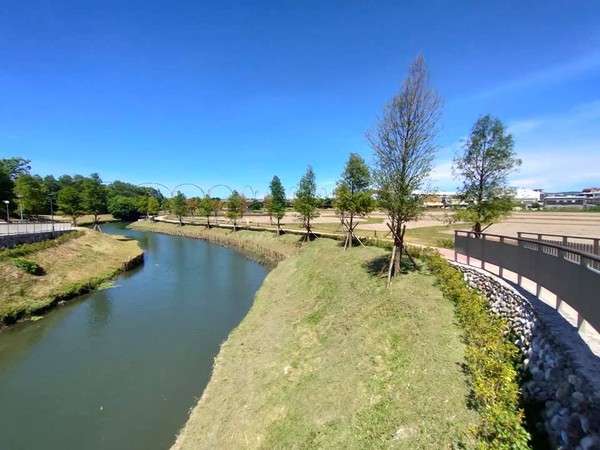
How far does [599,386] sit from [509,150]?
16.7 metres

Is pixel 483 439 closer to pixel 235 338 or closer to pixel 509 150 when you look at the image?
pixel 235 338

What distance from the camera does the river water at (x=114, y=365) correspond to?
10.7 meters

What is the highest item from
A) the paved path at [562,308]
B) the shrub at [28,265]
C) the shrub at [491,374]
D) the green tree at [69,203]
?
the green tree at [69,203]

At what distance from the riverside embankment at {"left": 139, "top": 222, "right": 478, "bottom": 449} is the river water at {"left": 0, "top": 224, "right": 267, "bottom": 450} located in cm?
169

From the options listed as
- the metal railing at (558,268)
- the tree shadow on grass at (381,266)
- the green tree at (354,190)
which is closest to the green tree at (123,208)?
the green tree at (354,190)

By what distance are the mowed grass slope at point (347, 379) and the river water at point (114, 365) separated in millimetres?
1769

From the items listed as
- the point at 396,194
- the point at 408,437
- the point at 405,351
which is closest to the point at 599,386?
the point at 408,437

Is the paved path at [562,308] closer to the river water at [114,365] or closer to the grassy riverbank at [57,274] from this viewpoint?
the river water at [114,365]

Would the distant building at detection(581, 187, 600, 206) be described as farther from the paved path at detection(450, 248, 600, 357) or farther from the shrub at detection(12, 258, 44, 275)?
the shrub at detection(12, 258, 44, 275)

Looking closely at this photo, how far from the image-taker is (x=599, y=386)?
4879 millimetres

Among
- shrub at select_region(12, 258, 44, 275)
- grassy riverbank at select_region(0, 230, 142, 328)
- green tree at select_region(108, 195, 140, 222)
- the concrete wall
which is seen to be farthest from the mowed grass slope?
green tree at select_region(108, 195, 140, 222)

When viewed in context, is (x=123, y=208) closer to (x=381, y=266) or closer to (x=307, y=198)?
(x=307, y=198)

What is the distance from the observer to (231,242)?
5459cm

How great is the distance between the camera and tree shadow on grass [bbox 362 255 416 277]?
15.9 metres
